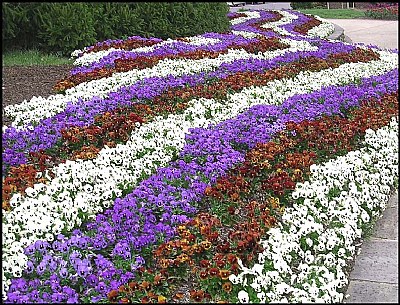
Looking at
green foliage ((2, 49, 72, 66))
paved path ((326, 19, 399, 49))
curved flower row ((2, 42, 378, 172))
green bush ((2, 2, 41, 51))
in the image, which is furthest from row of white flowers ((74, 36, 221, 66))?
paved path ((326, 19, 399, 49))

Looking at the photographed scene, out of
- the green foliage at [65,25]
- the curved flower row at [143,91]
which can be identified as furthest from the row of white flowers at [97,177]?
the green foliage at [65,25]

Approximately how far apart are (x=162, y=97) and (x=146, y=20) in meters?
4.77

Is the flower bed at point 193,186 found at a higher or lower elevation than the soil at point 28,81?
lower

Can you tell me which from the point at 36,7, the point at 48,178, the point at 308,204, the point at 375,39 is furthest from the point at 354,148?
the point at 375,39

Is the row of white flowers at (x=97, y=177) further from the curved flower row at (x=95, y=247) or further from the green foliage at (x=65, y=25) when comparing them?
the green foliage at (x=65, y=25)

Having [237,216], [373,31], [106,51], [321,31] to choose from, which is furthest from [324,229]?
[373,31]

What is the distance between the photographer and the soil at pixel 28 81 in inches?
292

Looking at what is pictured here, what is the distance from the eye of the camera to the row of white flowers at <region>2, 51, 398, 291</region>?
391 centimetres

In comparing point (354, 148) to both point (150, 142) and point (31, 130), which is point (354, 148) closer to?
point (150, 142)

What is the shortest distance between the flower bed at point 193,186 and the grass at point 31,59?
1674 mm

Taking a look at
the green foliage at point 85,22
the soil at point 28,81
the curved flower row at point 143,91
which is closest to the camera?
the curved flower row at point 143,91

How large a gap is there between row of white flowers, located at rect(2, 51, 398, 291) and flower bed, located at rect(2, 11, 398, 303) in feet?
0.04

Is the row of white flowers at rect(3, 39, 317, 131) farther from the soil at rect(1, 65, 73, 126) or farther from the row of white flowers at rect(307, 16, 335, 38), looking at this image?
the row of white flowers at rect(307, 16, 335, 38)

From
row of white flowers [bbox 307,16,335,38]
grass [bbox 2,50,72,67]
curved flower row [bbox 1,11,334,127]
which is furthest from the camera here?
row of white flowers [bbox 307,16,335,38]
